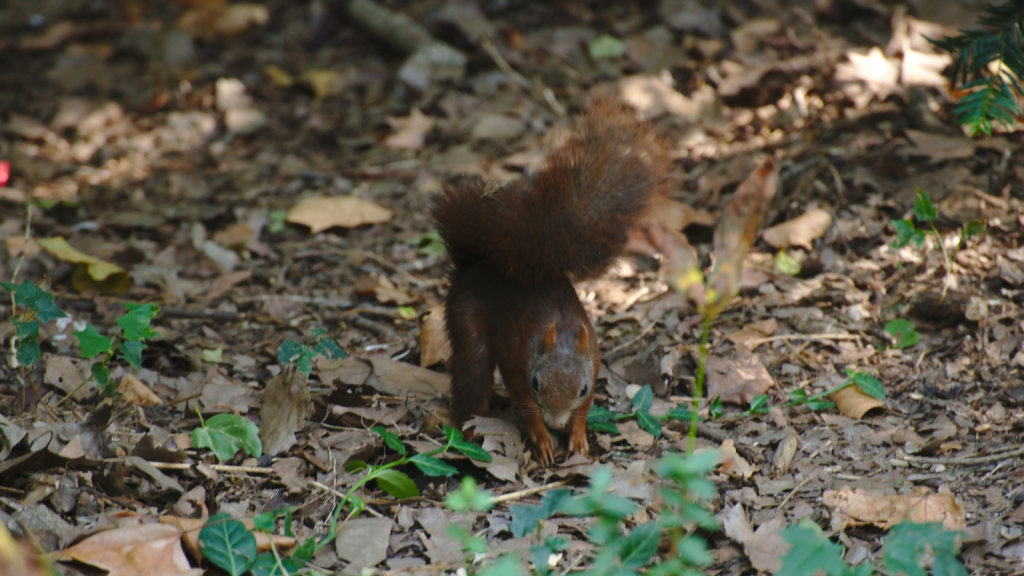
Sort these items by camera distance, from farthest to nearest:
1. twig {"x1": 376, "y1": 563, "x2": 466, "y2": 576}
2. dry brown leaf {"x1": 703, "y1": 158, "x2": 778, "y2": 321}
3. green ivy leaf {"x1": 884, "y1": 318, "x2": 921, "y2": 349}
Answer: green ivy leaf {"x1": 884, "y1": 318, "x2": 921, "y2": 349}
twig {"x1": 376, "y1": 563, "x2": 466, "y2": 576}
dry brown leaf {"x1": 703, "y1": 158, "x2": 778, "y2": 321}

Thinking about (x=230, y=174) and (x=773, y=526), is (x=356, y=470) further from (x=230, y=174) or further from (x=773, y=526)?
(x=230, y=174)

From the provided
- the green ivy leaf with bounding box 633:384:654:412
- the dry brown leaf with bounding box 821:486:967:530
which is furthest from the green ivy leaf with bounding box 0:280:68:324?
the dry brown leaf with bounding box 821:486:967:530

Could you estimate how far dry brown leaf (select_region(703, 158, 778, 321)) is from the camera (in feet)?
6.23

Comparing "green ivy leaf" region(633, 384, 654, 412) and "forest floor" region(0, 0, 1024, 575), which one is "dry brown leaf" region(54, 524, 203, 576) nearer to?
"forest floor" region(0, 0, 1024, 575)

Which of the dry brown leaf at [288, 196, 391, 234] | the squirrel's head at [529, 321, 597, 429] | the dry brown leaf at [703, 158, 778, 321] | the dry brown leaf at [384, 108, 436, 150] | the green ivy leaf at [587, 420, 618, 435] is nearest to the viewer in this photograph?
the dry brown leaf at [703, 158, 778, 321]

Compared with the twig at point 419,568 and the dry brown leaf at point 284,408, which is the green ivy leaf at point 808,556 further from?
the dry brown leaf at point 284,408

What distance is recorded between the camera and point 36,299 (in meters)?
2.69

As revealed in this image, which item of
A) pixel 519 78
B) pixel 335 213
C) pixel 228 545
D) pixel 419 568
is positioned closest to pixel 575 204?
pixel 419 568

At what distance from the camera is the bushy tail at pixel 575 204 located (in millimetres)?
3020

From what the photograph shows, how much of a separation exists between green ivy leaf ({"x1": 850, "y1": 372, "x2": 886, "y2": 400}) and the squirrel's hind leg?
1.38 meters

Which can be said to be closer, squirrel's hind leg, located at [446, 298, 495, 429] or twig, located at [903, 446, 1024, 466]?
twig, located at [903, 446, 1024, 466]

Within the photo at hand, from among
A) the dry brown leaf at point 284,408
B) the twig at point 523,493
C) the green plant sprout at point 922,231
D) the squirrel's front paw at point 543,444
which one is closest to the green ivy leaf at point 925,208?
the green plant sprout at point 922,231

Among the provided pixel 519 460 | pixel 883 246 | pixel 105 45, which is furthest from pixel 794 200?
pixel 105 45

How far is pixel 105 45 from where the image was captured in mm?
7285
